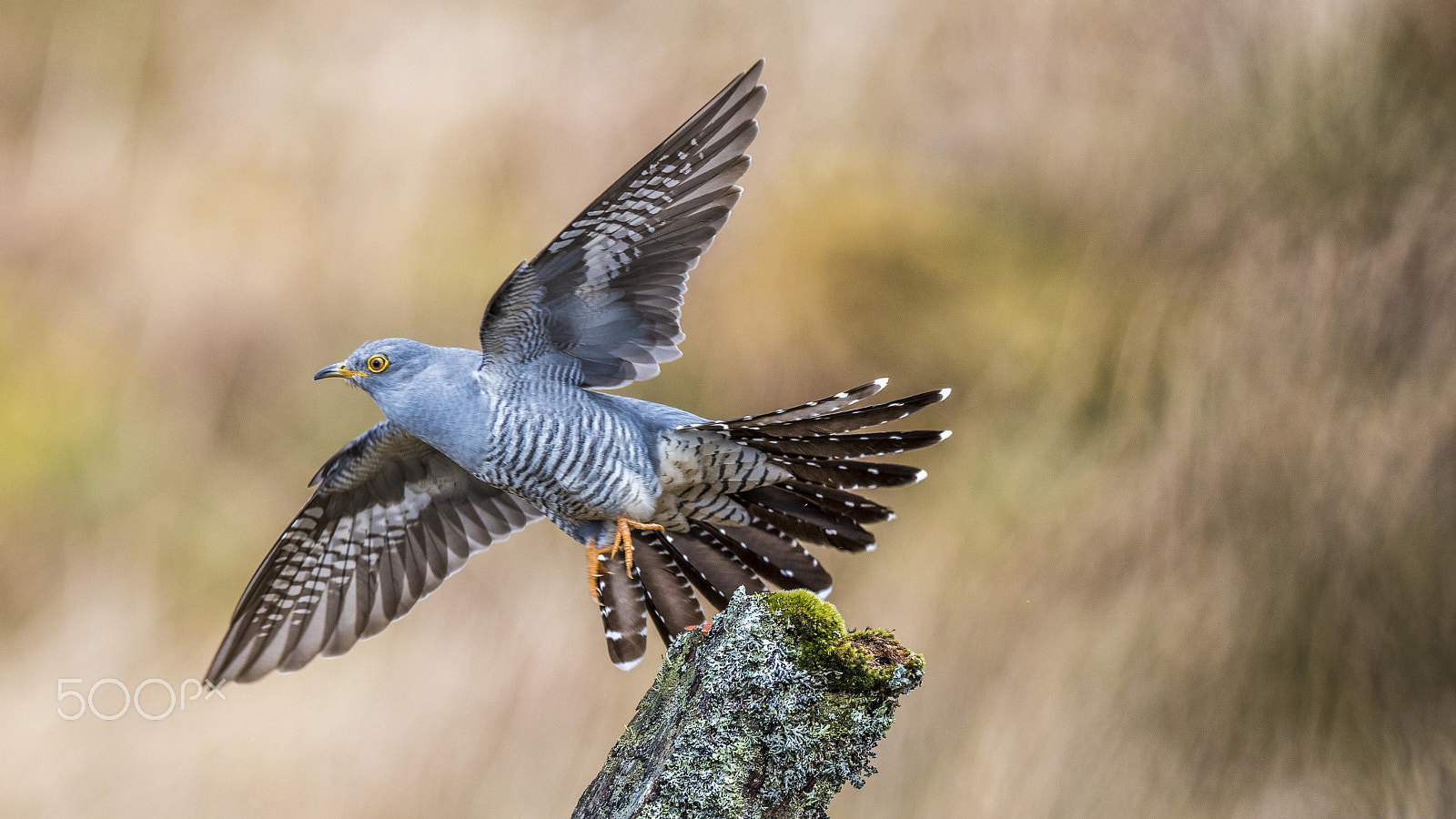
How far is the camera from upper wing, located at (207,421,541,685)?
2643mm

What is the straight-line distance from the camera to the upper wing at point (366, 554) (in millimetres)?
2643

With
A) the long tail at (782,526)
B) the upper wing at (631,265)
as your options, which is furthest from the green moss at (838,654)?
the upper wing at (631,265)

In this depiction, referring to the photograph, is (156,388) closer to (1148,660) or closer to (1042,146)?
(1042,146)

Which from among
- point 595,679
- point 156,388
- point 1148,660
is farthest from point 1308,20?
point 156,388

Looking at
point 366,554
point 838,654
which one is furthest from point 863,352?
point 838,654

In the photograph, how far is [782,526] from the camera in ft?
7.68

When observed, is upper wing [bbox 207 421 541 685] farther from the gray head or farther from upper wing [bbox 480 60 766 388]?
upper wing [bbox 480 60 766 388]

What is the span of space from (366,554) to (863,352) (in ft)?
6.15

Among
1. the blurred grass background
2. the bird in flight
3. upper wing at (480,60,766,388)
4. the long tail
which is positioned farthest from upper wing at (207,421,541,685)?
the blurred grass background

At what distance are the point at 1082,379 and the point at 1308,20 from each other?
1.47 meters

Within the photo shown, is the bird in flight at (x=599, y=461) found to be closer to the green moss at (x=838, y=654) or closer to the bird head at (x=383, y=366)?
the bird head at (x=383, y=366)

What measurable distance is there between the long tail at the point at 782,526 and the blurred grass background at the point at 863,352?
3.33ft

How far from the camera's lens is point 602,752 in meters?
3.35

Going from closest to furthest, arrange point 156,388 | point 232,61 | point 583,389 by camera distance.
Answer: point 583,389, point 156,388, point 232,61
